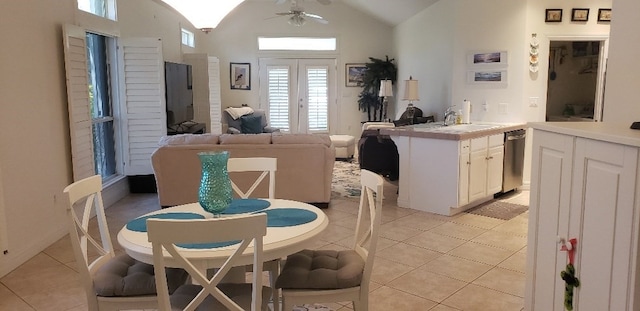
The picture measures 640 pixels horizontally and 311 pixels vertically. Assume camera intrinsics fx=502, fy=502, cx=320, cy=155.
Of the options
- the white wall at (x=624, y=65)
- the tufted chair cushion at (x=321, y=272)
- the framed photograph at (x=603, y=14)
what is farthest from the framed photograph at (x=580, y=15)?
the tufted chair cushion at (x=321, y=272)

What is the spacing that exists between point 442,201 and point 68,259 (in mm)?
3590

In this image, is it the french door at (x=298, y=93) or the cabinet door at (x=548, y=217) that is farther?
the french door at (x=298, y=93)

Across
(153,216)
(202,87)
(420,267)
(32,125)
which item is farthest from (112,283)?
(202,87)

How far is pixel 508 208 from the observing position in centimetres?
562

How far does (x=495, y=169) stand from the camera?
5.80 metres

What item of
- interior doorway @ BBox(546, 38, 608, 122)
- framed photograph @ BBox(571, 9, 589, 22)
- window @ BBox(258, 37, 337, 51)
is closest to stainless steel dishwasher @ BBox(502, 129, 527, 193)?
framed photograph @ BBox(571, 9, 589, 22)

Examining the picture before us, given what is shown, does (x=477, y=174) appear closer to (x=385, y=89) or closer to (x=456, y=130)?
(x=456, y=130)

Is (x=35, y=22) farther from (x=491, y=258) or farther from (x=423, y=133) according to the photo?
(x=491, y=258)

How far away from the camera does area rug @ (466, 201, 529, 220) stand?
5.36 m

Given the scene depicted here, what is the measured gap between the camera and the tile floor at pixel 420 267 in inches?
128

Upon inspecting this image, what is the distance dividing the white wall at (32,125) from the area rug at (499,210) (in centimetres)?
419

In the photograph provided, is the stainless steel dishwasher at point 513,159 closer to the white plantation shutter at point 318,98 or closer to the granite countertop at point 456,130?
the granite countertop at point 456,130

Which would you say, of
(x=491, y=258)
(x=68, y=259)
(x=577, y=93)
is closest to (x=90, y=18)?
(x=68, y=259)

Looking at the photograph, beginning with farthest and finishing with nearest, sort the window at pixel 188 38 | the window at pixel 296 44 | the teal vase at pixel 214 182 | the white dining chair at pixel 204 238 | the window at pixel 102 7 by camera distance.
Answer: the window at pixel 296 44 → the window at pixel 188 38 → the window at pixel 102 7 → the teal vase at pixel 214 182 → the white dining chair at pixel 204 238
